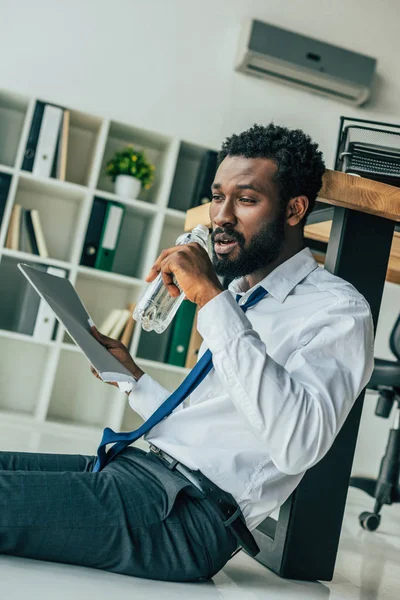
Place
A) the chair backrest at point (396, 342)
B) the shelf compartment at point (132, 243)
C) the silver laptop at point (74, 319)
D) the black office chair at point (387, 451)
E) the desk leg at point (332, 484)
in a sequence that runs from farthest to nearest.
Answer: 1. the shelf compartment at point (132, 243)
2. the chair backrest at point (396, 342)
3. the black office chair at point (387, 451)
4. the desk leg at point (332, 484)
5. the silver laptop at point (74, 319)

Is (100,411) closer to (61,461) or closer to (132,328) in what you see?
(132,328)

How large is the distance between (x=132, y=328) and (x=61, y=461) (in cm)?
243

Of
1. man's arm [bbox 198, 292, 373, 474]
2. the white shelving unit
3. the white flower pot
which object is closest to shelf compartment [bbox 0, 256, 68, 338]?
the white shelving unit

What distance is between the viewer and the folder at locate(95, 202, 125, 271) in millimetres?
3711

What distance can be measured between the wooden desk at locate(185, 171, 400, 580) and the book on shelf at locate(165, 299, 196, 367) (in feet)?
7.50

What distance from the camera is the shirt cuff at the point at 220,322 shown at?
1061 mm

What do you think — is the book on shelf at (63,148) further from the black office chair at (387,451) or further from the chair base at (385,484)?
the chair base at (385,484)

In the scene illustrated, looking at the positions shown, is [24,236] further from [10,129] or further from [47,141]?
[10,129]

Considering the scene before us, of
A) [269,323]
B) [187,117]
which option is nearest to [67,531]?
[269,323]

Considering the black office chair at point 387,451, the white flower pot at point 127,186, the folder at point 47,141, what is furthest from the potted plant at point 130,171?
the black office chair at point 387,451

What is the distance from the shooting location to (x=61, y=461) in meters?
1.38

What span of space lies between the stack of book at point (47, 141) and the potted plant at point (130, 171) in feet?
0.97

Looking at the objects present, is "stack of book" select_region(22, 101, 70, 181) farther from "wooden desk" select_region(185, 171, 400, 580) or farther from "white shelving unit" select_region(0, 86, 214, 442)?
"wooden desk" select_region(185, 171, 400, 580)

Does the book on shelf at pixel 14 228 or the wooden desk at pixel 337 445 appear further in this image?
the book on shelf at pixel 14 228
